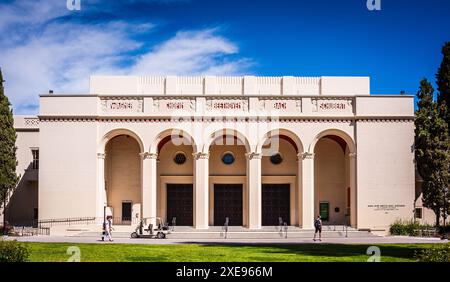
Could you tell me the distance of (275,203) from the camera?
38.9m

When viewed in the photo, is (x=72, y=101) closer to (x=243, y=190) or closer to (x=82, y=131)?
(x=82, y=131)

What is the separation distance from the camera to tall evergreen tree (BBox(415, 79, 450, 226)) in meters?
33.3

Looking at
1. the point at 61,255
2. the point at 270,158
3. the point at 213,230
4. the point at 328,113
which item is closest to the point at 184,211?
the point at 213,230

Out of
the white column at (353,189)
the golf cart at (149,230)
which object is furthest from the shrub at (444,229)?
the golf cart at (149,230)

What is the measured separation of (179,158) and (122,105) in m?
6.24

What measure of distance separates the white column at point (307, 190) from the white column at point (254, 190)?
3.05m

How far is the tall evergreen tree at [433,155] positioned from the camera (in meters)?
33.3

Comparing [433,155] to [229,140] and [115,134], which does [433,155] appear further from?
[115,134]

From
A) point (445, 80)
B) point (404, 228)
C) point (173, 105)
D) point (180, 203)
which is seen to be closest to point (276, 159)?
point (180, 203)

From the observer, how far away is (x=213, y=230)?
114 ft

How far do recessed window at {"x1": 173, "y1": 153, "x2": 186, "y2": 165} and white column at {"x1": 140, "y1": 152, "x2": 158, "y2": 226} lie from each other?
3364 mm

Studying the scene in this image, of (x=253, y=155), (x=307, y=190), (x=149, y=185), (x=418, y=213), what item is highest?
(x=253, y=155)

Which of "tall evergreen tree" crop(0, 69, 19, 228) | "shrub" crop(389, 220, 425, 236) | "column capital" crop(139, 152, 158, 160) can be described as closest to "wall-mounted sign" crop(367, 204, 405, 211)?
"shrub" crop(389, 220, 425, 236)

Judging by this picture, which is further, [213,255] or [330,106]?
[330,106]
